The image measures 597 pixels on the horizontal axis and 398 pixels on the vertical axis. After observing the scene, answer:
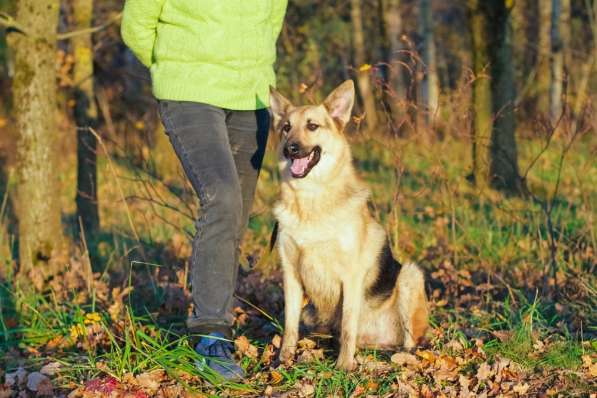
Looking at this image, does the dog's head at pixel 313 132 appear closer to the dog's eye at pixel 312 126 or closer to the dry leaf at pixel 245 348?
the dog's eye at pixel 312 126

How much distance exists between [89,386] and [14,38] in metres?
3.86

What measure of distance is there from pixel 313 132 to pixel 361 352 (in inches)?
53.6

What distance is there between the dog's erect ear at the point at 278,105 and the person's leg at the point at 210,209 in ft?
1.96

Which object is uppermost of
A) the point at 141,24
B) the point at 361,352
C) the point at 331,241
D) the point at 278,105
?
the point at 141,24

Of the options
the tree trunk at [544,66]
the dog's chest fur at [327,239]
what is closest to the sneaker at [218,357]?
the dog's chest fur at [327,239]

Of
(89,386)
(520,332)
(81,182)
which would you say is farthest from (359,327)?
(81,182)

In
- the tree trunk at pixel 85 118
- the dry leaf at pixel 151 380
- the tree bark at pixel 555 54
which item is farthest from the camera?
the tree bark at pixel 555 54

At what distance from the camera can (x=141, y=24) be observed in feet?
13.5

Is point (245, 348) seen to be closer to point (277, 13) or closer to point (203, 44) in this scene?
point (203, 44)

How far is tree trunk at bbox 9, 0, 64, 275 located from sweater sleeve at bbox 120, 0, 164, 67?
262 cm

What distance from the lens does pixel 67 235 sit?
29.0 feet

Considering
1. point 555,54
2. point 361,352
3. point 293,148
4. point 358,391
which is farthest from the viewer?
point 555,54

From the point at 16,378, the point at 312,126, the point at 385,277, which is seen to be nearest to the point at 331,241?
the point at 385,277

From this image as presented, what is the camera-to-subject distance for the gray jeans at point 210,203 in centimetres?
386
